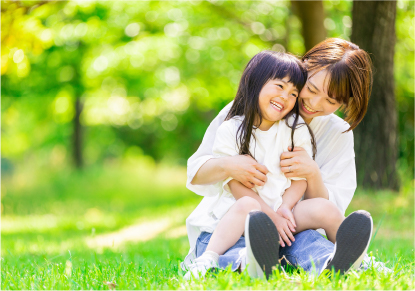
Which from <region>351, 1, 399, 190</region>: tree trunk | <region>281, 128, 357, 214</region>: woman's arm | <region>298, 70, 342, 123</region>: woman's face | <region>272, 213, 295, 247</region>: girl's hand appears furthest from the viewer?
<region>351, 1, 399, 190</region>: tree trunk

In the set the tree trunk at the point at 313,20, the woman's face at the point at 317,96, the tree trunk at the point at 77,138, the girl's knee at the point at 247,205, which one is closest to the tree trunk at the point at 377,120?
the tree trunk at the point at 313,20

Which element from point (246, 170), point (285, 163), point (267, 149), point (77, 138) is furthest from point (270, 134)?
point (77, 138)

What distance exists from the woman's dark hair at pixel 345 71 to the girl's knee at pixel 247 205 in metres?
0.77

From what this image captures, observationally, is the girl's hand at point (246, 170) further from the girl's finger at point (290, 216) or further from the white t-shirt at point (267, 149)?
the girl's finger at point (290, 216)

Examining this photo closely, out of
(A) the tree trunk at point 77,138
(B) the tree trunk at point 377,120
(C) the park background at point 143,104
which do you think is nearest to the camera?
(C) the park background at point 143,104

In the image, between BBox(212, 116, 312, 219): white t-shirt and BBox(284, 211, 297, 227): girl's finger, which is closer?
BBox(284, 211, 297, 227): girl's finger

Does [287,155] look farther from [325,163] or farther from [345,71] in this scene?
[345,71]

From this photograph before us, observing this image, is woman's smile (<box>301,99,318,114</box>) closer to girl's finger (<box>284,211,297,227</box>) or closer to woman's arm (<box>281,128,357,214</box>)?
woman's arm (<box>281,128,357,214</box>)

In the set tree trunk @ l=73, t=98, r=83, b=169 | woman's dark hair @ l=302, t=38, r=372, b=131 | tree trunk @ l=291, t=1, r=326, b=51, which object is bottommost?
tree trunk @ l=73, t=98, r=83, b=169

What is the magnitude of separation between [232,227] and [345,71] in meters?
1.07

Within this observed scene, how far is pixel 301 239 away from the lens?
2.18 metres

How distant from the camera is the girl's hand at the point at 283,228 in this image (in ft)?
7.13

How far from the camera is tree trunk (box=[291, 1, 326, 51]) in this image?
723 cm

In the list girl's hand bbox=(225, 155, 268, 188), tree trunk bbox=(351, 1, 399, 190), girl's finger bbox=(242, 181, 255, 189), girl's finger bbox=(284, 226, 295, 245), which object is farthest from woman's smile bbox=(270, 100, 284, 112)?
tree trunk bbox=(351, 1, 399, 190)
